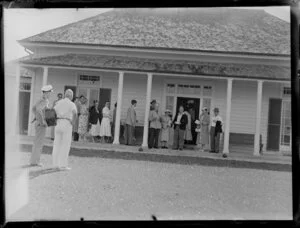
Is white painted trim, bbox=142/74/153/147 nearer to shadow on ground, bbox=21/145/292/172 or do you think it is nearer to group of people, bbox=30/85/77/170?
shadow on ground, bbox=21/145/292/172

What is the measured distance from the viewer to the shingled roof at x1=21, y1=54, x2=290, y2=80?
23.4 ft

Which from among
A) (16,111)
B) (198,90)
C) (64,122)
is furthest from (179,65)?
(16,111)

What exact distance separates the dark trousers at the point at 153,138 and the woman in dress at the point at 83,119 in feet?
3.71

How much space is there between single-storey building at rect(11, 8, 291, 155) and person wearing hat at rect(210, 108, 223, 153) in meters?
0.14

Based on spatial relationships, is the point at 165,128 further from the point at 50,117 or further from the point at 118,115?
the point at 50,117

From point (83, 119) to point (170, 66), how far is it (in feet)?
6.48

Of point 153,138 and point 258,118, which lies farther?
point 153,138

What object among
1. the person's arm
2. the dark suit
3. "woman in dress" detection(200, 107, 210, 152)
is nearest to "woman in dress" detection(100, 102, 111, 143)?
the person's arm

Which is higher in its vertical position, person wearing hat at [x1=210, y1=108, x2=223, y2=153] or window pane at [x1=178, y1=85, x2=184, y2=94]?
window pane at [x1=178, y1=85, x2=184, y2=94]

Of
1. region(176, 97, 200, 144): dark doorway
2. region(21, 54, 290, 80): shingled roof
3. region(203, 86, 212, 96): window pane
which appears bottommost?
region(176, 97, 200, 144): dark doorway

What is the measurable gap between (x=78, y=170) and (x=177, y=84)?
313 centimetres

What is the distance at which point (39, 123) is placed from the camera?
619 centimetres

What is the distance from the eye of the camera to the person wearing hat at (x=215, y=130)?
6673mm

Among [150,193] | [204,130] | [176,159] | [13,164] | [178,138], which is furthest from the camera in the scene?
[178,138]
